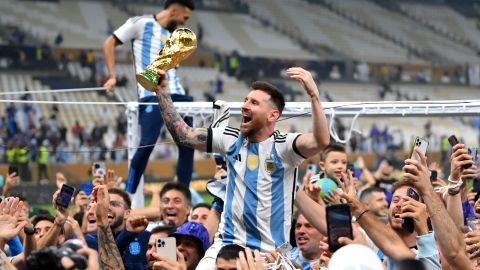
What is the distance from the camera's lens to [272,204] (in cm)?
600

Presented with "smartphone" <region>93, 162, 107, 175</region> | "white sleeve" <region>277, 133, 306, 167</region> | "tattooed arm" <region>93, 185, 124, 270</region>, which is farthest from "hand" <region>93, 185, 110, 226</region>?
"smartphone" <region>93, 162, 107, 175</region>

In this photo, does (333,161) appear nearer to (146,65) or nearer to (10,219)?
(146,65)

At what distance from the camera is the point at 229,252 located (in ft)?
17.9

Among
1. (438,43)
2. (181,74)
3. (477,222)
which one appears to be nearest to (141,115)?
(477,222)

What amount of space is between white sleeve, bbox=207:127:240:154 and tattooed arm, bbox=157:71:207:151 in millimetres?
35

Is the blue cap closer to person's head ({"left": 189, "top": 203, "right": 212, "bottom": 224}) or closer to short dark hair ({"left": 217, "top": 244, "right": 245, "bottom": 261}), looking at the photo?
short dark hair ({"left": 217, "top": 244, "right": 245, "bottom": 261})

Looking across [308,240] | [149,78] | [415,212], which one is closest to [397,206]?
[415,212]

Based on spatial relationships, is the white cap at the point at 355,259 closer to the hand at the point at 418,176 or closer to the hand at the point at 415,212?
the hand at the point at 418,176

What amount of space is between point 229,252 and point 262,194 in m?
0.64

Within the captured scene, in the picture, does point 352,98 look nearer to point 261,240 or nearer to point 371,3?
point 371,3

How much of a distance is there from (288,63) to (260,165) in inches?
1433

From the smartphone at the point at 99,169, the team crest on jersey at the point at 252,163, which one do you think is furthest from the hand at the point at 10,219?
the smartphone at the point at 99,169

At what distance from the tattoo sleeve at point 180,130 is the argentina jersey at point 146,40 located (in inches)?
141

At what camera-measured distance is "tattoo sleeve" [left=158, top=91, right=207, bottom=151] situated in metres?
6.23
